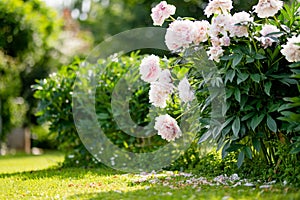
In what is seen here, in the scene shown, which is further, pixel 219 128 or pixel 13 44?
pixel 13 44

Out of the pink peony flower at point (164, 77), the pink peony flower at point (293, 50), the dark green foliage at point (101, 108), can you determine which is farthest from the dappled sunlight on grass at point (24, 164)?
the pink peony flower at point (293, 50)

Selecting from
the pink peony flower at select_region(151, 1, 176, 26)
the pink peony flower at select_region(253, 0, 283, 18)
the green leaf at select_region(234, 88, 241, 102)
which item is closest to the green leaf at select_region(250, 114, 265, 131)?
the green leaf at select_region(234, 88, 241, 102)

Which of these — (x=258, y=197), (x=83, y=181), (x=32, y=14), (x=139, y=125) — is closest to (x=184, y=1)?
(x=32, y=14)

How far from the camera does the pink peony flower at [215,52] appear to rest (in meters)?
3.52

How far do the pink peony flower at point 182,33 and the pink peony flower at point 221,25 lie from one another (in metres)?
0.16

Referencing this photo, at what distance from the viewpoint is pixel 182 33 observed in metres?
3.64

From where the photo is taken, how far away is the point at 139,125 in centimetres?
556

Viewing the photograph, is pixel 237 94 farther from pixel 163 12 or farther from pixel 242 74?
pixel 163 12

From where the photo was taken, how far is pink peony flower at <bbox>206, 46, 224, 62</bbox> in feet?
11.6

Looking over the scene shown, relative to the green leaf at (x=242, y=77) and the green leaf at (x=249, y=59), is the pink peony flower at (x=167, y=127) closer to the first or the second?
the green leaf at (x=242, y=77)

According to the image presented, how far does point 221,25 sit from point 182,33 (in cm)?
30

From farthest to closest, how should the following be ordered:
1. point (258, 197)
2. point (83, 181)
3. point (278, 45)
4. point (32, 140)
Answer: point (32, 140) < point (83, 181) < point (278, 45) < point (258, 197)

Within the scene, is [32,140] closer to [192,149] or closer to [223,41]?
[192,149]

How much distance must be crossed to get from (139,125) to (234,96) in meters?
2.08
